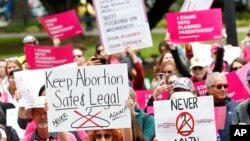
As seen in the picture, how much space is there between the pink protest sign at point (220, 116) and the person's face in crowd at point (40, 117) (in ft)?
5.50

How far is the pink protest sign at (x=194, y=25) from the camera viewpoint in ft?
47.3

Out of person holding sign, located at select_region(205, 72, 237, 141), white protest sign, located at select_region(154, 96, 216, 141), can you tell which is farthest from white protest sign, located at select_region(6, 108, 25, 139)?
white protest sign, located at select_region(154, 96, 216, 141)

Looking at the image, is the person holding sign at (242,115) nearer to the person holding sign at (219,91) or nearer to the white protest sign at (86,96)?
the person holding sign at (219,91)

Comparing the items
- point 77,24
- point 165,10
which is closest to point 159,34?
point 165,10

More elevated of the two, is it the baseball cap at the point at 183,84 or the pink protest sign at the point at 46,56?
the pink protest sign at the point at 46,56

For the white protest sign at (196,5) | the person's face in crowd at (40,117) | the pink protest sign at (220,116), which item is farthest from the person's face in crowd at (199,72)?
the person's face in crowd at (40,117)

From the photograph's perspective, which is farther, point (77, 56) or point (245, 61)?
point (77, 56)

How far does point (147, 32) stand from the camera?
14.7 metres

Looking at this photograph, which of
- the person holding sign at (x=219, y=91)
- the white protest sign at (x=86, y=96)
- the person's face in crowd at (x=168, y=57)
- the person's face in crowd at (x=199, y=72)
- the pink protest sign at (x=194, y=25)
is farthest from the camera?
the pink protest sign at (x=194, y=25)

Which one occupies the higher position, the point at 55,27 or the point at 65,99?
the point at 55,27

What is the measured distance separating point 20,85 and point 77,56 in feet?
11.1

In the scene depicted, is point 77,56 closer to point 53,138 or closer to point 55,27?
point 55,27

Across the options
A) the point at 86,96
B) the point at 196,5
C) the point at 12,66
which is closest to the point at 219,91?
the point at 86,96

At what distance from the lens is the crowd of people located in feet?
30.8
